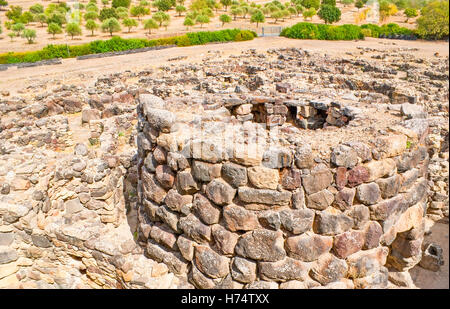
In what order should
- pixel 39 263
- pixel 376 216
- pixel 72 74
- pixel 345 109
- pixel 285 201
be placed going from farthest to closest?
pixel 72 74 → pixel 345 109 → pixel 39 263 → pixel 376 216 → pixel 285 201

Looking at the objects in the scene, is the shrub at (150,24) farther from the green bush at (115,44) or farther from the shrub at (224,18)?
the shrub at (224,18)

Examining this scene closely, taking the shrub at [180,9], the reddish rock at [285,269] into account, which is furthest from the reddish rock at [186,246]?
the shrub at [180,9]

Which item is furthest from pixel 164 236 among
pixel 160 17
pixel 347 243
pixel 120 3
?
pixel 160 17

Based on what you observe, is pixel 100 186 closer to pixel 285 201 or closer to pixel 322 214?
pixel 285 201

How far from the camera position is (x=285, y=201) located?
19.3 feet

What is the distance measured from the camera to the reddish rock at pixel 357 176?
235 inches

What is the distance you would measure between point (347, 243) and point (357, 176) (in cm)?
122

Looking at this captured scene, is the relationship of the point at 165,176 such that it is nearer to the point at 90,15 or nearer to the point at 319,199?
the point at 319,199

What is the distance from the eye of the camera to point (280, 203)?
19.3ft

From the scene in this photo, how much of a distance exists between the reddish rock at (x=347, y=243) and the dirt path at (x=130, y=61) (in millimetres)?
23863

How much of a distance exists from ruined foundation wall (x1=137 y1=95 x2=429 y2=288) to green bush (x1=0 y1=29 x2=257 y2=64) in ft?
80.7

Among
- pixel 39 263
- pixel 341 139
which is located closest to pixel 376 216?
pixel 341 139

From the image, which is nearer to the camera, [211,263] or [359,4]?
[211,263]

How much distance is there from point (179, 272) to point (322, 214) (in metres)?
3.07
